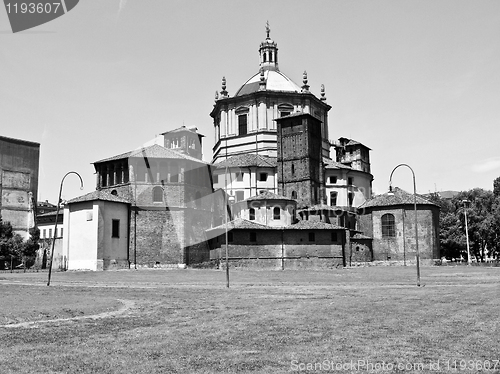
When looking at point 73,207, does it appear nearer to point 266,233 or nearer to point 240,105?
point 266,233

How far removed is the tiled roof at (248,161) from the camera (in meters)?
71.1

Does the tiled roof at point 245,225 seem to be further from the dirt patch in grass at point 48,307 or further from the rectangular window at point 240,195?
the dirt patch in grass at point 48,307

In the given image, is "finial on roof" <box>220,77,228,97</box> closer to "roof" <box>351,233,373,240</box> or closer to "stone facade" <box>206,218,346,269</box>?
"stone facade" <box>206,218,346,269</box>

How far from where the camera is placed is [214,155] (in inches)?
3265

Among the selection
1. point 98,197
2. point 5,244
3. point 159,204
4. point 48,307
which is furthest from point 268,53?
point 48,307

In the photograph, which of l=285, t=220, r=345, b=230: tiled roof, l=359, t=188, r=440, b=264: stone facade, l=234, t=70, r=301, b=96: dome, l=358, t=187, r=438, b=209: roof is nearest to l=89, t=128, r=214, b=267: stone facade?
l=285, t=220, r=345, b=230: tiled roof

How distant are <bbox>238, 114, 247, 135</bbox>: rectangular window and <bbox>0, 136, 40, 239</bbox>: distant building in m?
32.6

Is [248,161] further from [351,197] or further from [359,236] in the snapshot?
[359,236]

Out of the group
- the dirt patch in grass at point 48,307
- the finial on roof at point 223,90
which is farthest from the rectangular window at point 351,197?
the dirt patch in grass at point 48,307

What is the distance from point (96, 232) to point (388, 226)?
36.3m

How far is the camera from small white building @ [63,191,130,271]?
5811 centimetres

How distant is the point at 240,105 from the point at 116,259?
31.1 meters

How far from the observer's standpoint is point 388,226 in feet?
230

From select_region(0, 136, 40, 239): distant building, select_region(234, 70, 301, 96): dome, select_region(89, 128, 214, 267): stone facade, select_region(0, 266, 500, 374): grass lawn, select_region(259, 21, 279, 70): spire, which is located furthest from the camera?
select_region(259, 21, 279, 70): spire
